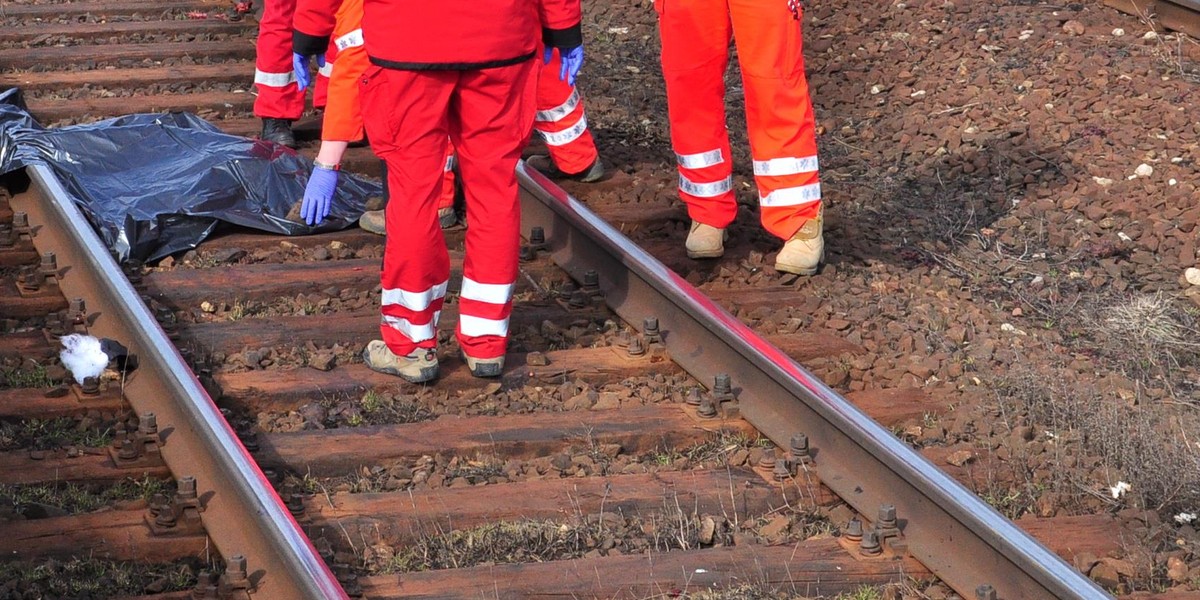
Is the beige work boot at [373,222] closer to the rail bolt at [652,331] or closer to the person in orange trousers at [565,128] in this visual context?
the person in orange trousers at [565,128]

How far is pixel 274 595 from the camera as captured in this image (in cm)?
381

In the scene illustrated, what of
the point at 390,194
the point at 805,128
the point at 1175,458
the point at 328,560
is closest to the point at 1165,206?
the point at 805,128

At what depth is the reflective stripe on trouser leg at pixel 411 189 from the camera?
16.0ft

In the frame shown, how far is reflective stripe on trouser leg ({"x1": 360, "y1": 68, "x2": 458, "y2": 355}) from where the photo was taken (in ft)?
16.0

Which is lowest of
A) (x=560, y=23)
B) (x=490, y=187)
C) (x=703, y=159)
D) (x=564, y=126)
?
(x=564, y=126)

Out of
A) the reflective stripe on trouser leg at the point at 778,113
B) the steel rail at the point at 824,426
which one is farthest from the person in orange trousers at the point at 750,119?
the steel rail at the point at 824,426

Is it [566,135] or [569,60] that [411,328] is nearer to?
[569,60]

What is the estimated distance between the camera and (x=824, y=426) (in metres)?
4.56

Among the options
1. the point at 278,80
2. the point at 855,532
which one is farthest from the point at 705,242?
the point at 278,80

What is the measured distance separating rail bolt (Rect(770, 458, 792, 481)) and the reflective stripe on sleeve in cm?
112

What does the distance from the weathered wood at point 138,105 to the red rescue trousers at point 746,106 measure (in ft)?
10.2

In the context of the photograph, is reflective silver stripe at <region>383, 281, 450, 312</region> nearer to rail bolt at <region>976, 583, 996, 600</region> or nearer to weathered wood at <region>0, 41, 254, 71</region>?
rail bolt at <region>976, 583, 996, 600</region>

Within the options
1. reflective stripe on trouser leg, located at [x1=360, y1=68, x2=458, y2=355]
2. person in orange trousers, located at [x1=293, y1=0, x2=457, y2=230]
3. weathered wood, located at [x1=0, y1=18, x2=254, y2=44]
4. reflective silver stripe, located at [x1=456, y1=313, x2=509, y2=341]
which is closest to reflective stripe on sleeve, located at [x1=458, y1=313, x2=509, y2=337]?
reflective silver stripe, located at [x1=456, y1=313, x2=509, y2=341]

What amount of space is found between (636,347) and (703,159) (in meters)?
1.24
